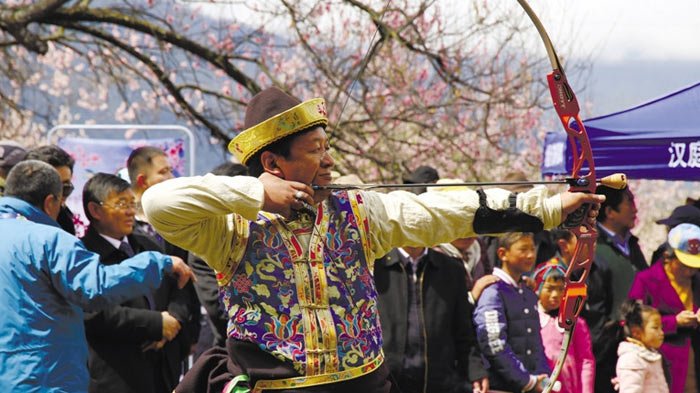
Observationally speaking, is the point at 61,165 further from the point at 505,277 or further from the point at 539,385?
the point at 539,385

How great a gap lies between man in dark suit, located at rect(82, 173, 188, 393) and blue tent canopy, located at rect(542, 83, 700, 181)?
7.82ft

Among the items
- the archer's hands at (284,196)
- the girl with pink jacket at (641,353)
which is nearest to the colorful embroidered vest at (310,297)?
the archer's hands at (284,196)

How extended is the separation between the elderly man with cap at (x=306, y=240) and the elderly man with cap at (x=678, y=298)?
3.06m

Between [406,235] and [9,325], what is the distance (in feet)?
5.71

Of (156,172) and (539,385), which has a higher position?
(156,172)

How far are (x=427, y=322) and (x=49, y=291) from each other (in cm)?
174

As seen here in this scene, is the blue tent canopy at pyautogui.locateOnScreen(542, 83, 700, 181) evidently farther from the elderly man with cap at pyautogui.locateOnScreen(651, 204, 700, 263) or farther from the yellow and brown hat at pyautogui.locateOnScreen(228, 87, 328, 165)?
the yellow and brown hat at pyautogui.locateOnScreen(228, 87, 328, 165)

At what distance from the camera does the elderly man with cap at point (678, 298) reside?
635 centimetres

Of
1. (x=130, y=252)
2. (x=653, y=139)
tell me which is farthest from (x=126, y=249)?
(x=653, y=139)

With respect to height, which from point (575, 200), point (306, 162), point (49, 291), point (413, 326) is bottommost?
point (413, 326)

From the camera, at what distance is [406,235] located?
3.59 meters

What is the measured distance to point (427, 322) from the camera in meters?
5.32

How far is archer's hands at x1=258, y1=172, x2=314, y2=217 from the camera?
3377 millimetres

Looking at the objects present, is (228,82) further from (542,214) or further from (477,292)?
(542,214)
